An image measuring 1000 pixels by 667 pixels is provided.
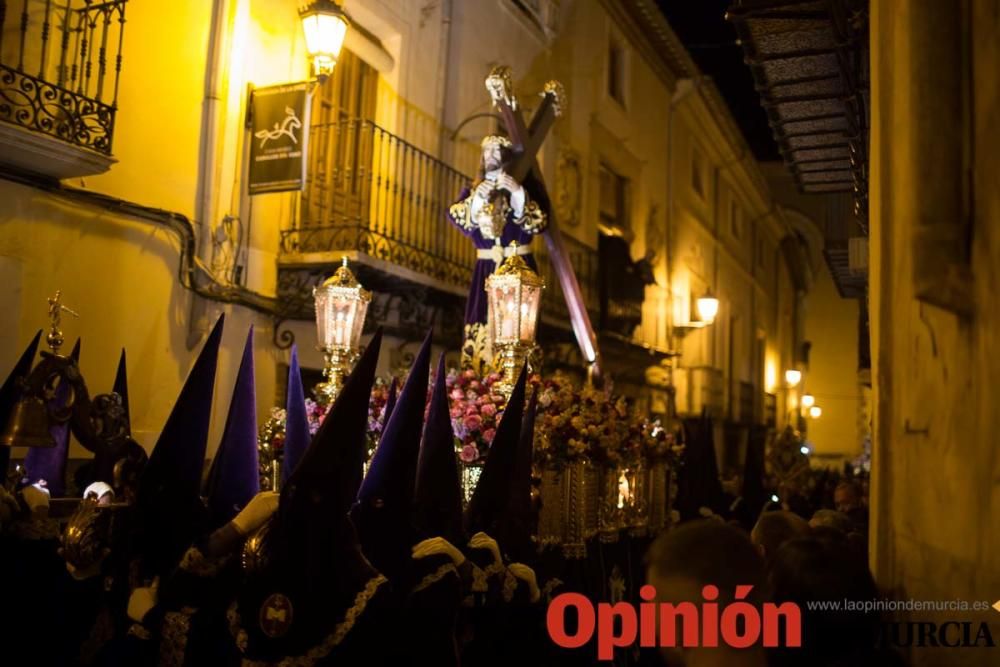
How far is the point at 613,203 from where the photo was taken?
62.4 ft

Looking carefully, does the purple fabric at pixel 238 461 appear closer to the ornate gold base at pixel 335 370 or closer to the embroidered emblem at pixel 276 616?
the embroidered emblem at pixel 276 616

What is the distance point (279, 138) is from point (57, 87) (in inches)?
90.8

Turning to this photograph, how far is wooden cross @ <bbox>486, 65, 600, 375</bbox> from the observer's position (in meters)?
7.83

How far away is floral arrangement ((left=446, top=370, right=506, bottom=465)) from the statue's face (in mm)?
2082

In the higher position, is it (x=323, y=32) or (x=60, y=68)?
(x=323, y=32)

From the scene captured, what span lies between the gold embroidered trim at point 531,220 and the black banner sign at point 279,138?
2176mm

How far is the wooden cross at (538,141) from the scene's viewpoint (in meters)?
7.83

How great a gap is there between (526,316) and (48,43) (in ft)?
13.8

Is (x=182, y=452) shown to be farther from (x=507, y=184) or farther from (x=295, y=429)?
(x=507, y=184)

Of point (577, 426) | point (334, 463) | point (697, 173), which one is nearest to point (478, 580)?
point (334, 463)

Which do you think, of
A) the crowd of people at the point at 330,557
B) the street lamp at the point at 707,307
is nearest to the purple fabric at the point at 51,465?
the crowd of people at the point at 330,557

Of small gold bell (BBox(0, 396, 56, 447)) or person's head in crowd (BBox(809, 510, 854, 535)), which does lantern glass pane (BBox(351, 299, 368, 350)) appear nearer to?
small gold bell (BBox(0, 396, 56, 447))

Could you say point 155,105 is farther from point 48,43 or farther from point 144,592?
point 144,592

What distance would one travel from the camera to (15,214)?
6.89 m
